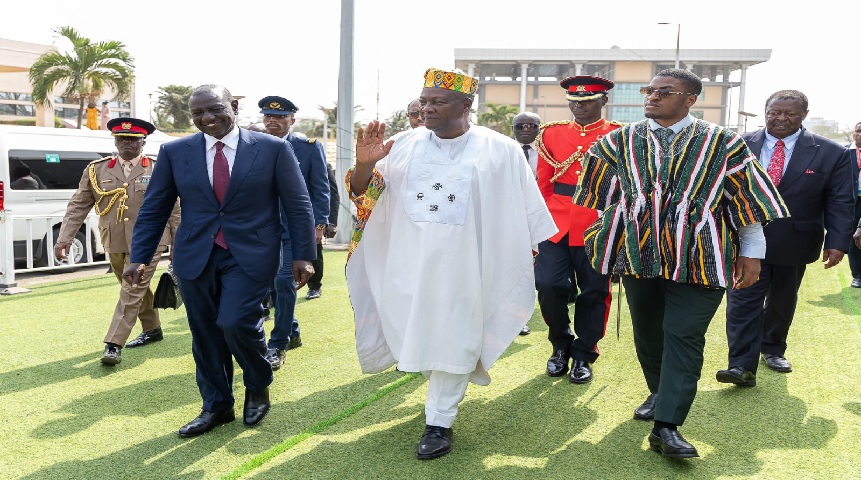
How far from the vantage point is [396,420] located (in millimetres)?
4336

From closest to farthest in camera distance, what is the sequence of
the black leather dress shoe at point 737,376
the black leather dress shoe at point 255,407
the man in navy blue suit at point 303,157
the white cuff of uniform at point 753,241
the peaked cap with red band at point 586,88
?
the white cuff of uniform at point 753,241 → the black leather dress shoe at point 255,407 → the black leather dress shoe at point 737,376 → the peaked cap with red band at point 586,88 → the man in navy blue suit at point 303,157

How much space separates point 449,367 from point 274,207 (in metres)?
1.34

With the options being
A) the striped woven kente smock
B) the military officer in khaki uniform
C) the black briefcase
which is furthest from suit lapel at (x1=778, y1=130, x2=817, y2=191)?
the military officer in khaki uniform

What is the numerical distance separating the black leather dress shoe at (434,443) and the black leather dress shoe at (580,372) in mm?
1421

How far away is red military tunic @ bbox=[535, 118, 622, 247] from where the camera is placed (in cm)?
511

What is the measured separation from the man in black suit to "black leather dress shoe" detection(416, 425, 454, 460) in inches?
81.6

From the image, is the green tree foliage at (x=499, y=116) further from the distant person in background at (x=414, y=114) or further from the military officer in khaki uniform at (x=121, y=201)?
the military officer in khaki uniform at (x=121, y=201)

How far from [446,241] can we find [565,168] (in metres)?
1.70

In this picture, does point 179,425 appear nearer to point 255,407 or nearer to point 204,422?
point 204,422

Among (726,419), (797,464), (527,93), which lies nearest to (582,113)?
(726,419)

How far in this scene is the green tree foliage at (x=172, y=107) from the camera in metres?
56.9

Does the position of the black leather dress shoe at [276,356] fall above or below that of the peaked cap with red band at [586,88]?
below

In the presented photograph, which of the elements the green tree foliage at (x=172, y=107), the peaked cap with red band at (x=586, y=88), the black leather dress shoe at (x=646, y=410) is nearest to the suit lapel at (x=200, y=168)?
the peaked cap with red band at (x=586, y=88)

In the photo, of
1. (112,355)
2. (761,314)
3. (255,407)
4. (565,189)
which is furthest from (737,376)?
(112,355)
